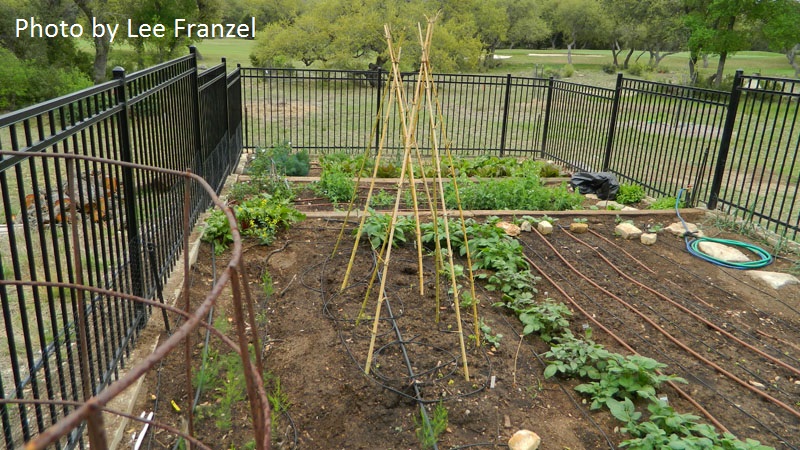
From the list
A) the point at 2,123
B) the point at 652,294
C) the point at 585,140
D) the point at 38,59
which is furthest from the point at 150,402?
the point at 38,59

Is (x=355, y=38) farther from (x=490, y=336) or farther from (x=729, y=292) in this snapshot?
(x=490, y=336)

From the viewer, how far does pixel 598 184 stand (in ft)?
28.9

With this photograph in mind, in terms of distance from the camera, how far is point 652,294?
17.0 feet

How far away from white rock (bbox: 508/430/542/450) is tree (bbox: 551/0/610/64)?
4902 cm

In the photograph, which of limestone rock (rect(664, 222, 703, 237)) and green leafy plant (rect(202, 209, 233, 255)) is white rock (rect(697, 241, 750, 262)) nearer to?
limestone rock (rect(664, 222, 703, 237))

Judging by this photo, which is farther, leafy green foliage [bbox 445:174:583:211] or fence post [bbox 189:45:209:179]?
leafy green foliage [bbox 445:174:583:211]

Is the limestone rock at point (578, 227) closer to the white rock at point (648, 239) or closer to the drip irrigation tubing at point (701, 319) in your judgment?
the drip irrigation tubing at point (701, 319)

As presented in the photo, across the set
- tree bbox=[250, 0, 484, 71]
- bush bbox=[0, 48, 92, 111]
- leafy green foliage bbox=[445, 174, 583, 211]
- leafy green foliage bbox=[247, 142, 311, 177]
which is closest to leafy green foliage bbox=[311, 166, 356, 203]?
leafy green foliage bbox=[247, 142, 311, 177]

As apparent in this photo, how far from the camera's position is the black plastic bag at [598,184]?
867 cm

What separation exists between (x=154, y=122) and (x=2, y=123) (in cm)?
252

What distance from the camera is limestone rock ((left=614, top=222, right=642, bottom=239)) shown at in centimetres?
653

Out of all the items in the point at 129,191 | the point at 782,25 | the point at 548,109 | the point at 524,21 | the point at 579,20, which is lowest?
the point at 548,109

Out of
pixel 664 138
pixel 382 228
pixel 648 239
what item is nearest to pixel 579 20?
pixel 664 138

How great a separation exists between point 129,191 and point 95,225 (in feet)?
0.99
